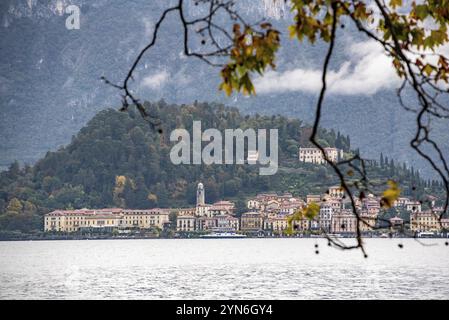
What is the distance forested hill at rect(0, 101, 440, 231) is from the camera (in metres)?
135

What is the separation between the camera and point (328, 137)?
14038 centimetres

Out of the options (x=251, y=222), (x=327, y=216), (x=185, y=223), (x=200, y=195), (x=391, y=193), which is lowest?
(x=391, y=193)

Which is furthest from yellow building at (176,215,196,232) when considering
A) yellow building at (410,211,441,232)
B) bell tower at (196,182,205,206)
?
yellow building at (410,211,441,232)

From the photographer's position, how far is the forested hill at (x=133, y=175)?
134625mm

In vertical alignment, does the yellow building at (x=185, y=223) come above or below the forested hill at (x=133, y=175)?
below

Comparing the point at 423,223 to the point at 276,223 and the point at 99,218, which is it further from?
the point at 99,218

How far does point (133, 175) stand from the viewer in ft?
455

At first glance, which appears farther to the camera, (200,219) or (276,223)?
(200,219)

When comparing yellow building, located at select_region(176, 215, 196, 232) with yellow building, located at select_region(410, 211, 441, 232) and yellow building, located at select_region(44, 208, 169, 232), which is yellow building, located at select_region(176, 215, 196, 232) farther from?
yellow building, located at select_region(410, 211, 441, 232)

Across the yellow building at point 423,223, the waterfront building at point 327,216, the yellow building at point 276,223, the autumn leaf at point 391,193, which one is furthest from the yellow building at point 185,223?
the autumn leaf at point 391,193

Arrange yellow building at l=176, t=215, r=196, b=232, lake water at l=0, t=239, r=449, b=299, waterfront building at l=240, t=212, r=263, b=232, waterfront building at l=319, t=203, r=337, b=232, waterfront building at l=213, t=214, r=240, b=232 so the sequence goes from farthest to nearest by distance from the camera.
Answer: waterfront building at l=213, t=214, r=240, b=232 < yellow building at l=176, t=215, r=196, b=232 < waterfront building at l=240, t=212, r=263, b=232 < waterfront building at l=319, t=203, r=337, b=232 < lake water at l=0, t=239, r=449, b=299

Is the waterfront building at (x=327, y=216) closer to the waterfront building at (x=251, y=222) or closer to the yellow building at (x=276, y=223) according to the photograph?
the yellow building at (x=276, y=223)

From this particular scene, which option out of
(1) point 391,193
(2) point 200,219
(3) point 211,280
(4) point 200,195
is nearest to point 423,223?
(3) point 211,280
